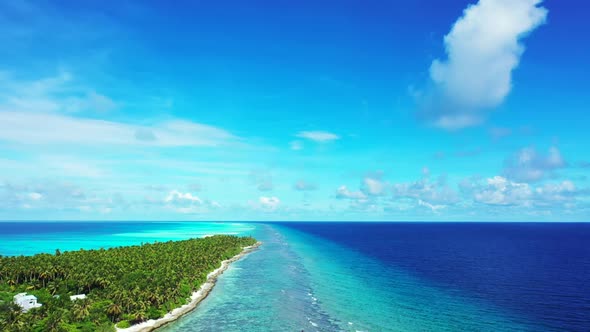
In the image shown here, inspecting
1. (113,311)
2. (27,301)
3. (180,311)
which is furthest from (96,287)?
(180,311)

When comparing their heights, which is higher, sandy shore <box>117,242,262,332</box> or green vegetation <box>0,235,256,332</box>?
green vegetation <box>0,235,256,332</box>

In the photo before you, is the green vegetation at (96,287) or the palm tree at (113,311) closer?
the green vegetation at (96,287)

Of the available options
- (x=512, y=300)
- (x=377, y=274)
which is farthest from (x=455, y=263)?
(x=512, y=300)

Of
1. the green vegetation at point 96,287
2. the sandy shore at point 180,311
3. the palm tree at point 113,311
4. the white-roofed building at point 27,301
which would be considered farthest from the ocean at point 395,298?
the white-roofed building at point 27,301

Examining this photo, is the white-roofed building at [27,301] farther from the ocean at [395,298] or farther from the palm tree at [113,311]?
the ocean at [395,298]

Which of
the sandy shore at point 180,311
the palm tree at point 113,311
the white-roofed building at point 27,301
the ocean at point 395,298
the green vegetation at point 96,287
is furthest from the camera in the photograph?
the ocean at point 395,298

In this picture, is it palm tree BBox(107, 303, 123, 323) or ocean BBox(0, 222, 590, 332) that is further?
ocean BBox(0, 222, 590, 332)

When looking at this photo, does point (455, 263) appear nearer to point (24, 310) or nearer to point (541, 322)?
point (541, 322)

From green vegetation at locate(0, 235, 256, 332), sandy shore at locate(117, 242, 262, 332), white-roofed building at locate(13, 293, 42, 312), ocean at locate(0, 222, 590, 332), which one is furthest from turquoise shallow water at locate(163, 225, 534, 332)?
white-roofed building at locate(13, 293, 42, 312)

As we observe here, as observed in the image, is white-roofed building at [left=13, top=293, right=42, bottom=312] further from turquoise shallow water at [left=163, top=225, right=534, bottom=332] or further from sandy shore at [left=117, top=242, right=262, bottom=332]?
turquoise shallow water at [left=163, top=225, right=534, bottom=332]
